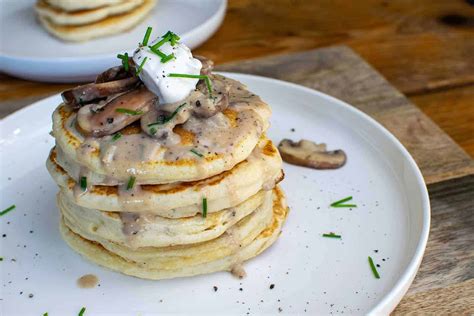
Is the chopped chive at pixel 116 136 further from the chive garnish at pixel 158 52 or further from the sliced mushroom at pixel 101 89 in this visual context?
the chive garnish at pixel 158 52

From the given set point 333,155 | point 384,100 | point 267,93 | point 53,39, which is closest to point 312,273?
point 333,155

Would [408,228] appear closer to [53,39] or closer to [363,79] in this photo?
[363,79]

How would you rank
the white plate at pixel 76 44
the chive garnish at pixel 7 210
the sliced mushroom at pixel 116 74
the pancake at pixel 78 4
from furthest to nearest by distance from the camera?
the pancake at pixel 78 4 → the white plate at pixel 76 44 → the chive garnish at pixel 7 210 → the sliced mushroom at pixel 116 74

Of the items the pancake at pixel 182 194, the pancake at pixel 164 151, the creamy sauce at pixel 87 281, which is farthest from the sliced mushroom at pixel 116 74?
the creamy sauce at pixel 87 281

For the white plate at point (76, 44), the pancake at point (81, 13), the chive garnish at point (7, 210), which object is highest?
the pancake at point (81, 13)

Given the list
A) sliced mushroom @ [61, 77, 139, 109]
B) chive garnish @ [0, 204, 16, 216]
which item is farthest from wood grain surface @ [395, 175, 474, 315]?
chive garnish @ [0, 204, 16, 216]
